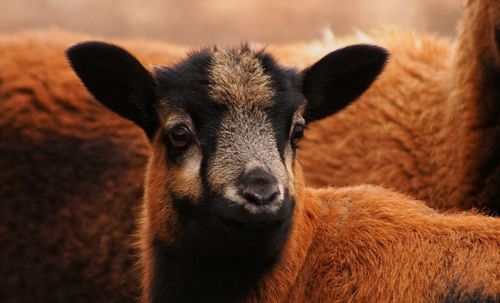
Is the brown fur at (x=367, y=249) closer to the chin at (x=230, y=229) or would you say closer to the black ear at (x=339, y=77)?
the chin at (x=230, y=229)

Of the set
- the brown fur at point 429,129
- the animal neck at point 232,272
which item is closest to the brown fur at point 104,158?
the brown fur at point 429,129

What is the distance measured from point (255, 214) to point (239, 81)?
3.04ft

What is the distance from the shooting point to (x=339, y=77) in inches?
266

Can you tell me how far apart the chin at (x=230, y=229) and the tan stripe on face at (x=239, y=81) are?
0.59 meters

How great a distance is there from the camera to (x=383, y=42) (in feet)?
30.2

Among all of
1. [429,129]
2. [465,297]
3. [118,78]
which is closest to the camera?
[465,297]

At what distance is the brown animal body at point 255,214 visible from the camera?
5707 millimetres

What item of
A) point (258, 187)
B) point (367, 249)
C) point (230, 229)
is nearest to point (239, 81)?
point (258, 187)

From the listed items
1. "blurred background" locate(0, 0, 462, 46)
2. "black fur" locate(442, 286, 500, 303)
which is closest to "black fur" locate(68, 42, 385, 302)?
"black fur" locate(442, 286, 500, 303)

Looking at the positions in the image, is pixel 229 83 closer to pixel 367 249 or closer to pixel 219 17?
pixel 367 249

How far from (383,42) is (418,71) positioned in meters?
0.60

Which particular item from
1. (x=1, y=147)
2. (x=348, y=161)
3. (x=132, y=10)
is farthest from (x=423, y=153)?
(x=132, y=10)

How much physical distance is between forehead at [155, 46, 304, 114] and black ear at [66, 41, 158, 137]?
0.42ft

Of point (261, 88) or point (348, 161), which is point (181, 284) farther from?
point (348, 161)
